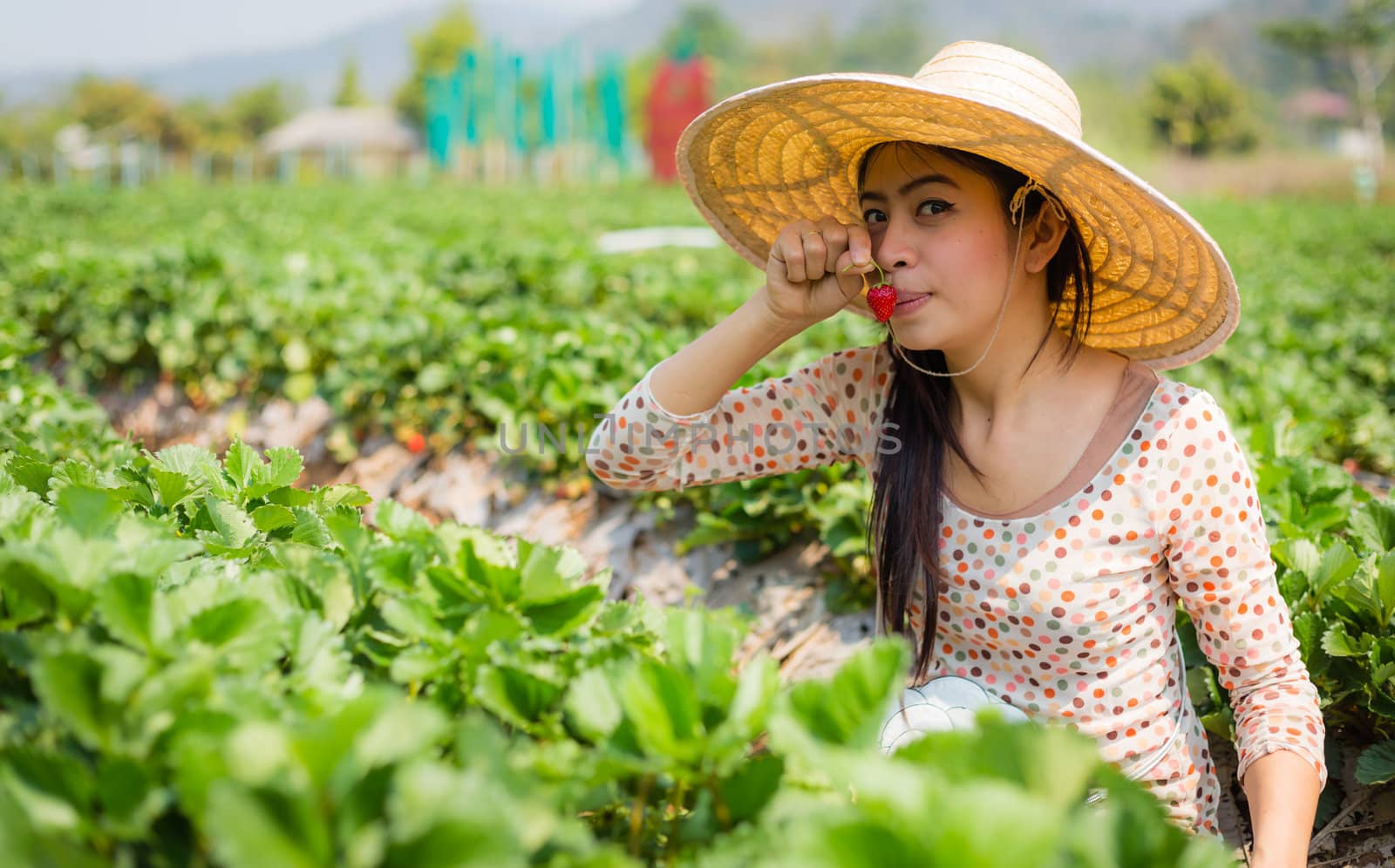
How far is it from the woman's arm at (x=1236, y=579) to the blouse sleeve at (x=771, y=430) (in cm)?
51

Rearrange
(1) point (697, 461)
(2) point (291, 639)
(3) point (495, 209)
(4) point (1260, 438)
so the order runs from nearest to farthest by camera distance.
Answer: (2) point (291, 639) < (1) point (697, 461) < (4) point (1260, 438) < (3) point (495, 209)

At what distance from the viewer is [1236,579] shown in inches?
66.1

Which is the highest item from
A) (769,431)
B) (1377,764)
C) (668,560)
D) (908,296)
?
(908,296)

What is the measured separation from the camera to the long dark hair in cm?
186

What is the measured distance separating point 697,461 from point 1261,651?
997mm

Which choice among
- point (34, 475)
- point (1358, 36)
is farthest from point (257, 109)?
point (34, 475)

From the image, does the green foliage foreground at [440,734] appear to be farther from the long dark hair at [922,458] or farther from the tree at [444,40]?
the tree at [444,40]

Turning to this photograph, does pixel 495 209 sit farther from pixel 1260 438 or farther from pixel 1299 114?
pixel 1299 114

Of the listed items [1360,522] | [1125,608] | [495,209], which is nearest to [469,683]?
[1125,608]

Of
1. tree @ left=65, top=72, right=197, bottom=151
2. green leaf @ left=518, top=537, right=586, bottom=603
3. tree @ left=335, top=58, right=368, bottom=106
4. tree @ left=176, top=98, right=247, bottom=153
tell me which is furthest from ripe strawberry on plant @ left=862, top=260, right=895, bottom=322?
tree @ left=335, top=58, right=368, bottom=106

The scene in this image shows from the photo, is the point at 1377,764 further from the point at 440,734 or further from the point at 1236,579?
the point at 440,734

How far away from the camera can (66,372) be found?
5855 mm

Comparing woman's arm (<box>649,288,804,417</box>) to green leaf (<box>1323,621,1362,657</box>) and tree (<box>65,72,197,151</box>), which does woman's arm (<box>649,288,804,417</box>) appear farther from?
tree (<box>65,72,197,151</box>)

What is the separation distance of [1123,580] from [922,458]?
1.26 feet
